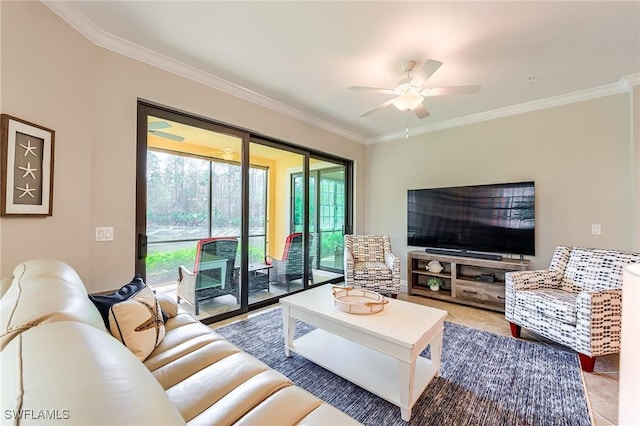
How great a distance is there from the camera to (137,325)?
1442 millimetres

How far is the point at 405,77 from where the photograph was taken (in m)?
2.79

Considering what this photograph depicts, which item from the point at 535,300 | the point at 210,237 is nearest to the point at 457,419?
the point at 535,300

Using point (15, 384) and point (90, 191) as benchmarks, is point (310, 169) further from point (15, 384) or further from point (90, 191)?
point (15, 384)

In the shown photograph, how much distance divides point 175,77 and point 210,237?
170 cm

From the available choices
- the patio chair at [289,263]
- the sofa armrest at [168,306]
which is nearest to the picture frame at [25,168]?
the sofa armrest at [168,306]

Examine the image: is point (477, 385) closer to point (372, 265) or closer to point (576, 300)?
point (576, 300)

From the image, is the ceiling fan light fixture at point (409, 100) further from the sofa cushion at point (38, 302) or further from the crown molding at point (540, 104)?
the sofa cushion at point (38, 302)

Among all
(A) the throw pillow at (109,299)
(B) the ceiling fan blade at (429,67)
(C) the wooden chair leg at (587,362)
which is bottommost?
(C) the wooden chair leg at (587,362)

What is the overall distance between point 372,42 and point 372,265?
9.33ft

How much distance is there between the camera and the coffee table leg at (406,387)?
5.32 ft

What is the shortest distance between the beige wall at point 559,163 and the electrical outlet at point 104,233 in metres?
4.16

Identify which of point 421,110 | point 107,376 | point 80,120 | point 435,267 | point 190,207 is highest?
point 421,110

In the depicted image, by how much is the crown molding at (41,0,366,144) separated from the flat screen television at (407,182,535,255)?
2348mm

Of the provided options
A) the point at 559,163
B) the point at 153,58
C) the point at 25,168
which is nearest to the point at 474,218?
the point at 559,163
